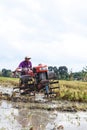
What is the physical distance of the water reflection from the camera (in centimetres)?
1123

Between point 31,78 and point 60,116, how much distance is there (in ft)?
24.9

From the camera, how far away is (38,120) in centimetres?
1257

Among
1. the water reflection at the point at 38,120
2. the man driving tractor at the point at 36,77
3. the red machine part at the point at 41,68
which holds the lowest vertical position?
the water reflection at the point at 38,120

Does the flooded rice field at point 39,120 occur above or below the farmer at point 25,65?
below

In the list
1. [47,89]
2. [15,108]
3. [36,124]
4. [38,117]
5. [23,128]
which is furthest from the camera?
[47,89]

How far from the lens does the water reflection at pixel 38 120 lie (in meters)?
11.2

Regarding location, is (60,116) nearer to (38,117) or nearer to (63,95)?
(38,117)

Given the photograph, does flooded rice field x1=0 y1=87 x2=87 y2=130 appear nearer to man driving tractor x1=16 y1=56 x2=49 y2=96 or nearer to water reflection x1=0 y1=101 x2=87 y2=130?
water reflection x1=0 y1=101 x2=87 y2=130

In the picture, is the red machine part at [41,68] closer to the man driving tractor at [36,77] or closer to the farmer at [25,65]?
the man driving tractor at [36,77]

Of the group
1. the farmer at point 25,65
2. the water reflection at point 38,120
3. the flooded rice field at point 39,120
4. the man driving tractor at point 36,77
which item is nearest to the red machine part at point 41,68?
the man driving tractor at point 36,77

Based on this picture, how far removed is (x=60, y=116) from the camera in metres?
14.0

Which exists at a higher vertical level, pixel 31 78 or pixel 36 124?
pixel 31 78

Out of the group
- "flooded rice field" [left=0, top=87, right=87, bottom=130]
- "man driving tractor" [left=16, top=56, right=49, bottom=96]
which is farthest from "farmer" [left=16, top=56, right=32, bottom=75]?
"flooded rice field" [left=0, top=87, right=87, bottom=130]

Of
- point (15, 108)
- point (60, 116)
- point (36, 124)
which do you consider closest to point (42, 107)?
point (15, 108)
